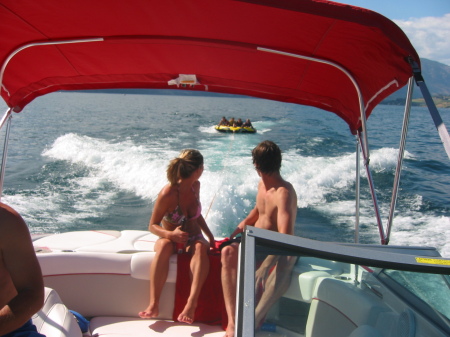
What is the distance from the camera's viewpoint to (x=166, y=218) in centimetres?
288

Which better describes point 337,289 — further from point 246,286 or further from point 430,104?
point 430,104

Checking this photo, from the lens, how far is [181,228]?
288cm

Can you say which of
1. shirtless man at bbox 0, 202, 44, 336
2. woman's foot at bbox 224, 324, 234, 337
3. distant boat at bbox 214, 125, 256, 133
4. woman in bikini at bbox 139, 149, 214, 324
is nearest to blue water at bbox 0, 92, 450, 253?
distant boat at bbox 214, 125, 256, 133

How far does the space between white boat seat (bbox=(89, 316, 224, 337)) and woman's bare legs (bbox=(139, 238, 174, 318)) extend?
7 centimetres

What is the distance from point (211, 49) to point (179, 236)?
1249 mm

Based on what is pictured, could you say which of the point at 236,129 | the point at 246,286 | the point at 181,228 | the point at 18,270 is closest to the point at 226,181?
the point at 181,228

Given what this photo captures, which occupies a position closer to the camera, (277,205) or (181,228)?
(277,205)

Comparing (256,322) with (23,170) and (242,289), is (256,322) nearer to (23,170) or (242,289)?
(242,289)

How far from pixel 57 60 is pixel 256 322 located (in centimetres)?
260

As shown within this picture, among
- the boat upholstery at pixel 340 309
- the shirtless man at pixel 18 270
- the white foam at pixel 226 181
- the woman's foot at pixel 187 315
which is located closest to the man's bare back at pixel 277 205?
the woman's foot at pixel 187 315

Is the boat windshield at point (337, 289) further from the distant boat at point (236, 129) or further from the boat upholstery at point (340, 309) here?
the distant boat at point (236, 129)

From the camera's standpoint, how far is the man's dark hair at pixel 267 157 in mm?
2684

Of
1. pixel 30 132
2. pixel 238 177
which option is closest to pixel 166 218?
pixel 238 177

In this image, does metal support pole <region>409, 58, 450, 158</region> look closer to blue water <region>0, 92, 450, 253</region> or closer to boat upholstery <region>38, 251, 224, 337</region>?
boat upholstery <region>38, 251, 224, 337</region>
